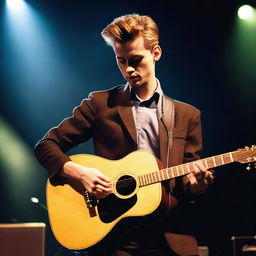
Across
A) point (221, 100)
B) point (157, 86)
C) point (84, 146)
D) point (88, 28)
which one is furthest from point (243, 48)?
point (157, 86)

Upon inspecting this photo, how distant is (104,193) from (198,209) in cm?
361

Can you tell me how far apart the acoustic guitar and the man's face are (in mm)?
489

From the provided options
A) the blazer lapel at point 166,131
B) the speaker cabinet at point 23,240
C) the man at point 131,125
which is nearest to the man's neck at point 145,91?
the man at point 131,125

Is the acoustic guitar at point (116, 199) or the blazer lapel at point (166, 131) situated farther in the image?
the blazer lapel at point (166, 131)

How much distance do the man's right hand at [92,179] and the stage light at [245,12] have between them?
13.3 feet

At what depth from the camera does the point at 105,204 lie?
279 cm

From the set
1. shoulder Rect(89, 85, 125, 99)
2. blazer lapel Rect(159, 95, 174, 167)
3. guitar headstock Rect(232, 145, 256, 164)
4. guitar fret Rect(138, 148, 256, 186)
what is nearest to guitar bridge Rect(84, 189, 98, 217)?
guitar fret Rect(138, 148, 256, 186)

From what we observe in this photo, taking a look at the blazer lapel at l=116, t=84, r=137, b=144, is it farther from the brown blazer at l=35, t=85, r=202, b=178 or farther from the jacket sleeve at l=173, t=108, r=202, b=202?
the jacket sleeve at l=173, t=108, r=202, b=202

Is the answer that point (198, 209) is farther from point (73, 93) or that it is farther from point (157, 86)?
point (157, 86)

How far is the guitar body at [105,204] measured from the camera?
2.64 metres

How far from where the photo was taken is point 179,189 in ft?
9.27

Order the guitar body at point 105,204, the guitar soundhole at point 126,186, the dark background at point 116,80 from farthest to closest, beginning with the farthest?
the dark background at point 116,80, the guitar soundhole at point 126,186, the guitar body at point 105,204

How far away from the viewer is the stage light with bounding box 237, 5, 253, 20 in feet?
20.1

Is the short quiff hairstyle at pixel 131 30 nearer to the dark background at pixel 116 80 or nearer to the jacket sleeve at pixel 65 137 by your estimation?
the jacket sleeve at pixel 65 137
